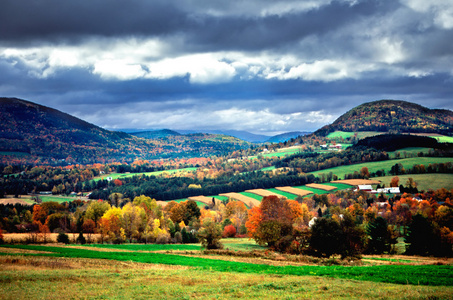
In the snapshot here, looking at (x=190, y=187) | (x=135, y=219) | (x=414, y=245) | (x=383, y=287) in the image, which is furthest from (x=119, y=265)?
(x=190, y=187)

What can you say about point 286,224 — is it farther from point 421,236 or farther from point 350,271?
point 350,271

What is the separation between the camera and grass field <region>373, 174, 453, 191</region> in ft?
445

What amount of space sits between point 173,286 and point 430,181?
145m

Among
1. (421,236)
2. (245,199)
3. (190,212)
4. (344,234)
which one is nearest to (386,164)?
(245,199)

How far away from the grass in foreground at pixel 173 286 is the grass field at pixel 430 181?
13065 centimetres

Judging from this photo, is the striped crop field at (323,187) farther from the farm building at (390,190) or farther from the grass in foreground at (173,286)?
the grass in foreground at (173,286)

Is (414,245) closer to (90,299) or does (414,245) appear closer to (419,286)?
(419,286)

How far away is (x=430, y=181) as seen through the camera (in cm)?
14162

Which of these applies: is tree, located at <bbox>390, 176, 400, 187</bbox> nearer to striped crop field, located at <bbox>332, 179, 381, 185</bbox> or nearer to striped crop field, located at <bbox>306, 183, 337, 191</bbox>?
striped crop field, located at <bbox>332, 179, 381, 185</bbox>

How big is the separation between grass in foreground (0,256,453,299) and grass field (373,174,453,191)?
131 metres

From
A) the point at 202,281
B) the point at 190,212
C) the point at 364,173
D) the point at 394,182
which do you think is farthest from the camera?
the point at 364,173

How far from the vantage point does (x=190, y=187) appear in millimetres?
178625

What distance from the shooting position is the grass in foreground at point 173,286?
2320 cm

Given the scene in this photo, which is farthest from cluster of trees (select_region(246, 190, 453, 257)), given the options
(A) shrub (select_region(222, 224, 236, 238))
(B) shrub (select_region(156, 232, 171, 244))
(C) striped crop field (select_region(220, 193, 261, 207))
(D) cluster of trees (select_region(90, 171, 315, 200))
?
(D) cluster of trees (select_region(90, 171, 315, 200))
